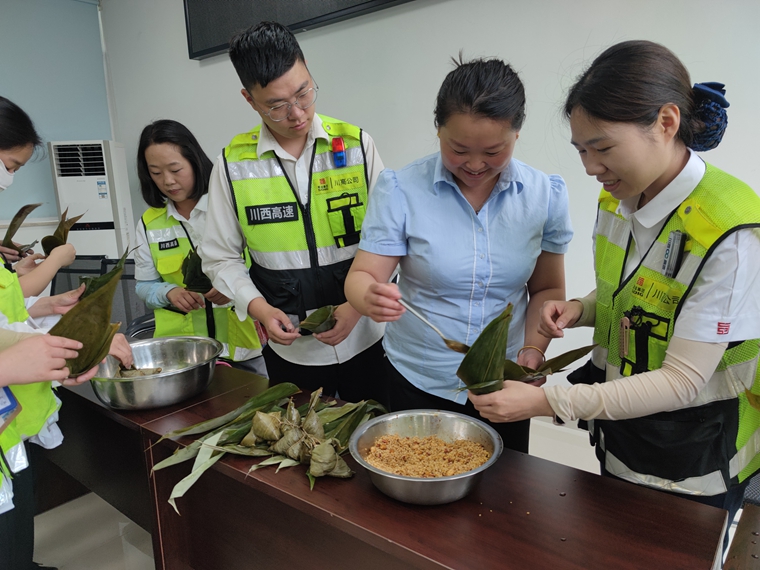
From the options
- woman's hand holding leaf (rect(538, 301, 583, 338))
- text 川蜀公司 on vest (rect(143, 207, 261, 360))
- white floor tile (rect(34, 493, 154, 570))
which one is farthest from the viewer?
text 川蜀公司 on vest (rect(143, 207, 261, 360))

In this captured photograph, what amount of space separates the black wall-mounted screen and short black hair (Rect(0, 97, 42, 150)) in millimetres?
2326

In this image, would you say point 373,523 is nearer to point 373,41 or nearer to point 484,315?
point 484,315

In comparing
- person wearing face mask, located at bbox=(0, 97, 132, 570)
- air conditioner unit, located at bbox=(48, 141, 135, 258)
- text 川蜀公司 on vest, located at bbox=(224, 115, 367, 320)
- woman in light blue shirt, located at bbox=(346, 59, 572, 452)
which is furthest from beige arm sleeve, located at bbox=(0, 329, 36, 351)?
air conditioner unit, located at bbox=(48, 141, 135, 258)

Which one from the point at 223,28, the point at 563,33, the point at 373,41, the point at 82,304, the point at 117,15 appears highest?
the point at 117,15

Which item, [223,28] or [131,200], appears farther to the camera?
[131,200]

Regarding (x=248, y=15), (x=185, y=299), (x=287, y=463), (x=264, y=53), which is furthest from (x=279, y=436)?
(x=248, y=15)

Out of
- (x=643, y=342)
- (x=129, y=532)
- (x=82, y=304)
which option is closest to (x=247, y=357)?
(x=129, y=532)

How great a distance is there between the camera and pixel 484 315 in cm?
148

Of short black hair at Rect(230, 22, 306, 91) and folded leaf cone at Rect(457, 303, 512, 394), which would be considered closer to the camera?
folded leaf cone at Rect(457, 303, 512, 394)

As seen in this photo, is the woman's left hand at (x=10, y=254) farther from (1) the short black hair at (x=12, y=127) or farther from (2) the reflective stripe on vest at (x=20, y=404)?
(2) the reflective stripe on vest at (x=20, y=404)

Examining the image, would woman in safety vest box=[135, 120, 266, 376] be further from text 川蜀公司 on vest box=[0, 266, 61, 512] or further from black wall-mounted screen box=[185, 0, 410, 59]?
black wall-mounted screen box=[185, 0, 410, 59]

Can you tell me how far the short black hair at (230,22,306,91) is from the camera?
160 centimetres

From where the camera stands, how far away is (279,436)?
53.6 inches

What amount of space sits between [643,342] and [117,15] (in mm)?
5778
